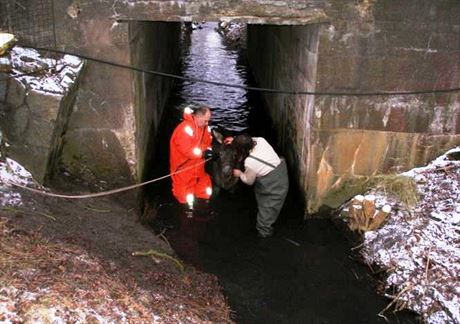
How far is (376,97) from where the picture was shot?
7070 millimetres

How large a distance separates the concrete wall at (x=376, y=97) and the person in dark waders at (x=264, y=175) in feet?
2.29

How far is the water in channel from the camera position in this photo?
6.05 m

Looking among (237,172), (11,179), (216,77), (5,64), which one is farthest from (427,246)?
(216,77)

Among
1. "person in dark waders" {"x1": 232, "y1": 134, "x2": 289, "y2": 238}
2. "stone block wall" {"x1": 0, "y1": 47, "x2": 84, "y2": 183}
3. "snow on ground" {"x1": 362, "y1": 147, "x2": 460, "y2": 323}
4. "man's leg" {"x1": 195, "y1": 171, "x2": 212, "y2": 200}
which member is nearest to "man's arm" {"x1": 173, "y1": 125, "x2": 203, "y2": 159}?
"person in dark waders" {"x1": 232, "y1": 134, "x2": 289, "y2": 238}

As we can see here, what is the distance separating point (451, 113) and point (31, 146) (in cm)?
593

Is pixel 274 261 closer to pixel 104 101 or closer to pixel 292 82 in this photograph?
pixel 104 101

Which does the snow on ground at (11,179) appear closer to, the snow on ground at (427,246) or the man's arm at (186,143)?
the man's arm at (186,143)

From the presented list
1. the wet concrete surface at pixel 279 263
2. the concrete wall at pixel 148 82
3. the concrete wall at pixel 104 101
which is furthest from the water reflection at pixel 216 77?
the concrete wall at pixel 104 101

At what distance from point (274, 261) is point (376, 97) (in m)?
2.79

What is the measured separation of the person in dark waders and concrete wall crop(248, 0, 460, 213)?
0.70 metres

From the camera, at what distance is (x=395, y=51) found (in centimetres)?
679

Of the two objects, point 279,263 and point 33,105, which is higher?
point 33,105

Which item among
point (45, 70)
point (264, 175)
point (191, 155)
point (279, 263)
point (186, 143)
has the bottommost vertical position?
point (279, 263)

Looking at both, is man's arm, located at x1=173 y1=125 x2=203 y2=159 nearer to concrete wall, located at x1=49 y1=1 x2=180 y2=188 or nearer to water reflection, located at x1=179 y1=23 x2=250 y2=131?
concrete wall, located at x1=49 y1=1 x2=180 y2=188
